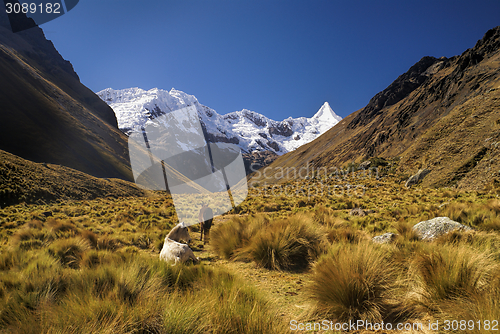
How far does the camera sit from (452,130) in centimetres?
2248

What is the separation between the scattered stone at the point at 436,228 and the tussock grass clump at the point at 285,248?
2.69m

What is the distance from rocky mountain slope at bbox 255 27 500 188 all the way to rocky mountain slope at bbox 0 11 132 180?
7130cm

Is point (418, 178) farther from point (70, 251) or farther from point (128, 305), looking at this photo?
point (70, 251)

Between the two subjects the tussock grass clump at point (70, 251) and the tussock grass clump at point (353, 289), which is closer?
the tussock grass clump at point (353, 289)

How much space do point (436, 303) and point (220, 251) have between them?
15.8ft

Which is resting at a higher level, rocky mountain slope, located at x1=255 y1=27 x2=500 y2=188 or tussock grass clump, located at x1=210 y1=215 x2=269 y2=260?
rocky mountain slope, located at x1=255 y1=27 x2=500 y2=188

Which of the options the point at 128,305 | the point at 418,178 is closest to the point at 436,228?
the point at 128,305

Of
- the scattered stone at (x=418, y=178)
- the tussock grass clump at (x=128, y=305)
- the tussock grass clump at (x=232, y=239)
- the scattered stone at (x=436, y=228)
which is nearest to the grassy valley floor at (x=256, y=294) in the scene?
the tussock grass clump at (x=128, y=305)

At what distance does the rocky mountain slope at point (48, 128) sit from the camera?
52.4 metres

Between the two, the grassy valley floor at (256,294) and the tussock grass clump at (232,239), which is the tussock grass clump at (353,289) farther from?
the tussock grass clump at (232,239)

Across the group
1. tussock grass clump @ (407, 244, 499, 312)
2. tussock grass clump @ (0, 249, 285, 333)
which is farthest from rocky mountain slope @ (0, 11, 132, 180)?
tussock grass clump @ (407, 244, 499, 312)

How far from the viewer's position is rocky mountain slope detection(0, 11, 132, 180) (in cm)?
5244

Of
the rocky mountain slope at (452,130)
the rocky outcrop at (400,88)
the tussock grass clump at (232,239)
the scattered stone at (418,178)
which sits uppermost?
the rocky outcrop at (400,88)

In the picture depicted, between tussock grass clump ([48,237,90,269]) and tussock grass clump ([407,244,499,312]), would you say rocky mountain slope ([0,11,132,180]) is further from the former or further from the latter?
tussock grass clump ([407,244,499,312])
